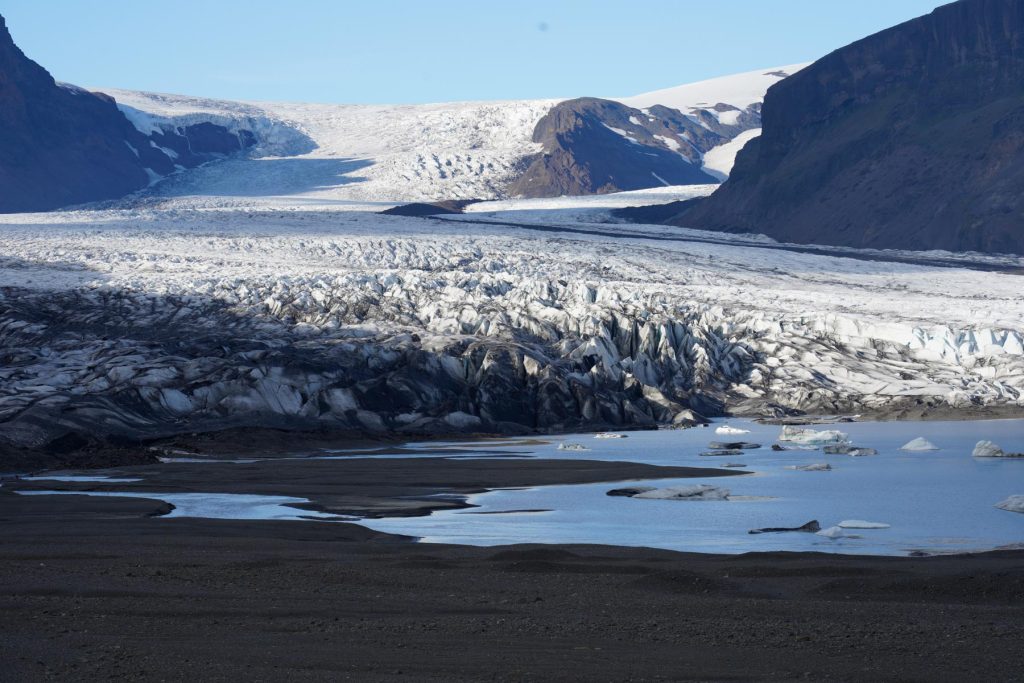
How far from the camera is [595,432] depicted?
25.4 metres

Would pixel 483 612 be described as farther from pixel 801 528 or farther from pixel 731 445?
pixel 731 445

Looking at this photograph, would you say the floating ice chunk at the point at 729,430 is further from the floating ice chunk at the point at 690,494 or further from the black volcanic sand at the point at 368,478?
the floating ice chunk at the point at 690,494

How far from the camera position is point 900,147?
65.4 m

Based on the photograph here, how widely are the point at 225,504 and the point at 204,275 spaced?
18157 mm

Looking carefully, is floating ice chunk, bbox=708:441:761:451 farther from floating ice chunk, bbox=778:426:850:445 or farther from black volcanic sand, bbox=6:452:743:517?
black volcanic sand, bbox=6:452:743:517

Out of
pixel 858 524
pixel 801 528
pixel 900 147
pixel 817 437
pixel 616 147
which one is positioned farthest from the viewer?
pixel 616 147

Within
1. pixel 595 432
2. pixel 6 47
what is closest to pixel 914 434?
pixel 595 432

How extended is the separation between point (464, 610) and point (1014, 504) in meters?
7.27

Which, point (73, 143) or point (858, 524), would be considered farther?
point (73, 143)

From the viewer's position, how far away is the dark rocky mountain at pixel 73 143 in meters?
92.1

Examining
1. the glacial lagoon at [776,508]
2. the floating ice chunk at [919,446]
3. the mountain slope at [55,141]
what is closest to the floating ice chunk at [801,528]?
the glacial lagoon at [776,508]

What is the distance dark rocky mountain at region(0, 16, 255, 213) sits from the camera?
92.1 m

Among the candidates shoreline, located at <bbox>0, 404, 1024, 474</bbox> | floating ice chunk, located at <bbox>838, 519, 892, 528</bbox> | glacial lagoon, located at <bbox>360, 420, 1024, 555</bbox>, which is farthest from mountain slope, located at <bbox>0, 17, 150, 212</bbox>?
floating ice chunk, located at <bbox>838, 519, 892, 528</bbox>

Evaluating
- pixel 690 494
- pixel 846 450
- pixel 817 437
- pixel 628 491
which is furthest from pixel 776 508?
pixel 817 437
